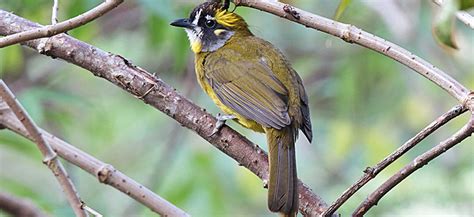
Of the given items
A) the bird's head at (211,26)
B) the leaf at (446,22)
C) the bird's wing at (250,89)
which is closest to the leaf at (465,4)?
the leaf at (446,22)

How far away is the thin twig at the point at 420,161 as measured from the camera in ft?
5.69

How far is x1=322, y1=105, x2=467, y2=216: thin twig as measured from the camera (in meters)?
1.81

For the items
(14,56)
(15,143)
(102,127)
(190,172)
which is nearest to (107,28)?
(102,127)

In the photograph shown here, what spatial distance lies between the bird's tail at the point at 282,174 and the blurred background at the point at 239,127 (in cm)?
89

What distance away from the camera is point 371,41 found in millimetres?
2057

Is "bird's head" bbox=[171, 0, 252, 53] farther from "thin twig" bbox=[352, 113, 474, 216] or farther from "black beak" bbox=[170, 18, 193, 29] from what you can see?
"thin twig" bbox=[352, 113, 474, 216]

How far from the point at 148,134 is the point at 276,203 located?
4098mm

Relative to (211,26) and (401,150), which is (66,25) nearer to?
(401,150)

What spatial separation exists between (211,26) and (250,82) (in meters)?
0.48

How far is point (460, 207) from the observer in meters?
4.07

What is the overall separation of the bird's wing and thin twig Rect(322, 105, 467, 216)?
1.15 m

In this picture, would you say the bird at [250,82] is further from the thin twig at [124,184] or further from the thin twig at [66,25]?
the thin twig at [66,25]

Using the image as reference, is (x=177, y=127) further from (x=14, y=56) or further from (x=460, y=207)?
(x=460, y=207)

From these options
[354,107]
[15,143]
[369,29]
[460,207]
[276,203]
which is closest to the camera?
[276,203]
